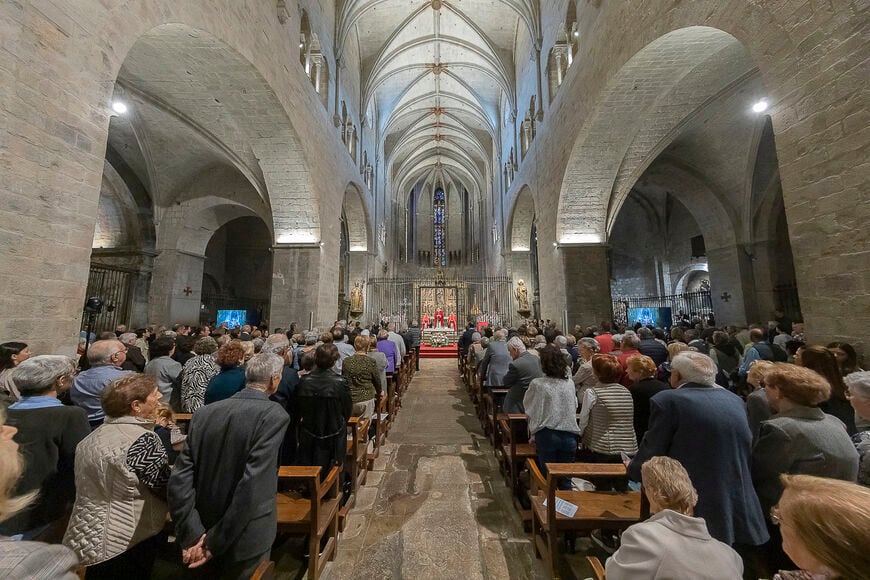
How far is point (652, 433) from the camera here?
1.74 metres

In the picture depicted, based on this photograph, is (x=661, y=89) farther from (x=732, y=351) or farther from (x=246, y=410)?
(x=246, y=410)

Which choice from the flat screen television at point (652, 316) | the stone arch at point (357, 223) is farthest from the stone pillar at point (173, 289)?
the flat screen television at point (652, 316)

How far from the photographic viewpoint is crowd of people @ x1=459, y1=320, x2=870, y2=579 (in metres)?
0.77

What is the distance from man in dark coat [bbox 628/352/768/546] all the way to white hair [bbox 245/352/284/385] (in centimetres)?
193

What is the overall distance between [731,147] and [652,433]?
11.7 m

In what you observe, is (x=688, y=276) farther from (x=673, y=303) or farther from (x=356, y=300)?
(x=356, y=300)

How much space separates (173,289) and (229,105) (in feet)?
20.4

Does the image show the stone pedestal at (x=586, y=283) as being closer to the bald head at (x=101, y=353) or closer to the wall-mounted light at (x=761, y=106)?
the wall-mounted light at (x=761, y=106)

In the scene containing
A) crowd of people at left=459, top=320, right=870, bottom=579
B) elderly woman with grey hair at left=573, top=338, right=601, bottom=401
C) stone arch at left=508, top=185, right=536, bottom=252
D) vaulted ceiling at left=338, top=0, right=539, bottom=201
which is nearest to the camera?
crowd of people at left=459, top=320, right=870, bottom=579

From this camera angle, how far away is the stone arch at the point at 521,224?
14.3m

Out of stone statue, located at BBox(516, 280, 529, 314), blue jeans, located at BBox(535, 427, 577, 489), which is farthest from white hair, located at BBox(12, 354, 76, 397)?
stone statue, located at BBox(516, 280, 529, 314)

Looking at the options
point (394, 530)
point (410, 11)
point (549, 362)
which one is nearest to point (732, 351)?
point (549, 362)

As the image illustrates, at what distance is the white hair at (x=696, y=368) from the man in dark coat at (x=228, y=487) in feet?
6.47

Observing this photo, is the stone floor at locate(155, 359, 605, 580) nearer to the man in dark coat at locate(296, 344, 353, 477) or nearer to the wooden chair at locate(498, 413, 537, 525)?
the wooden chair at locate(498, 413, 537, 525)
